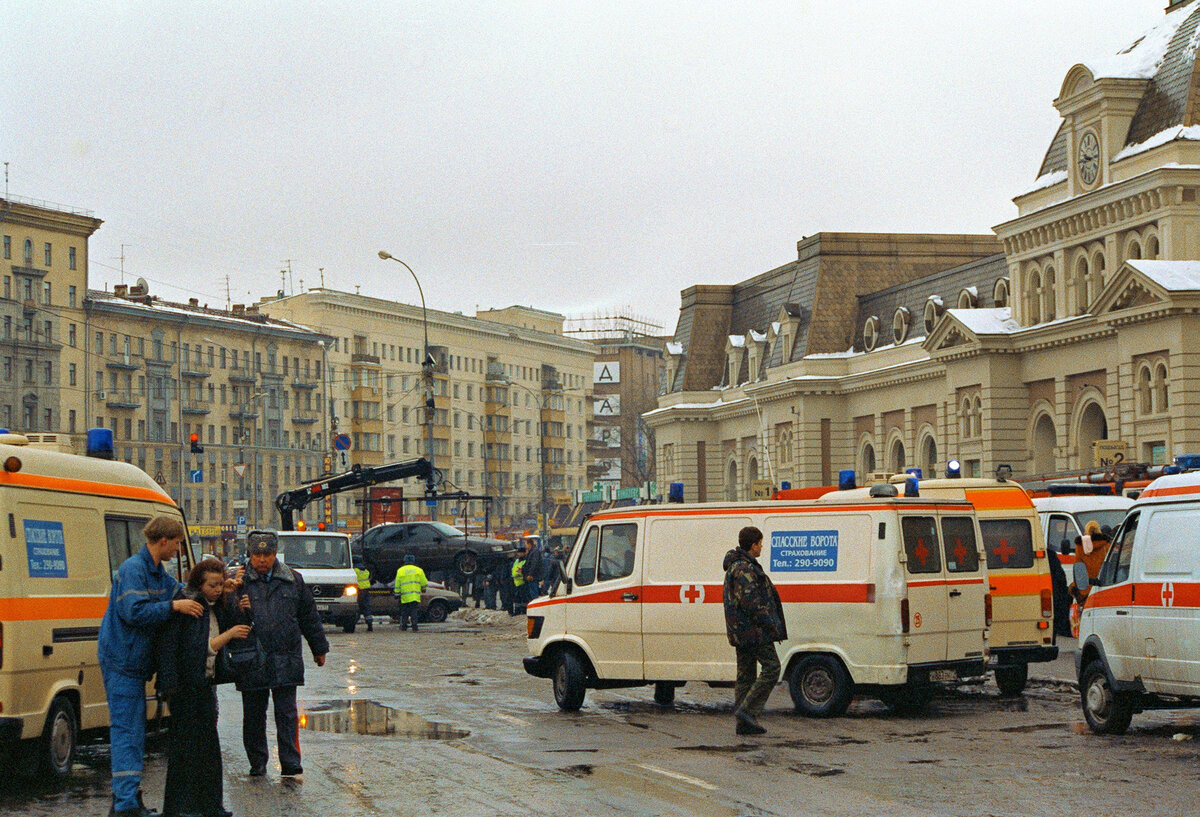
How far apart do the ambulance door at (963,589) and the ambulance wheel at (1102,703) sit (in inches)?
74.6

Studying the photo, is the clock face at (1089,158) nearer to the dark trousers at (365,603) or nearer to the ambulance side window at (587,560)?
the dark trousers at (365,603)

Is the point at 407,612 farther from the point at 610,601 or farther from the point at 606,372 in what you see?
the point at 606,372

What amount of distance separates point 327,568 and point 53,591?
22497mm

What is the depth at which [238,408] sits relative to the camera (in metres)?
112

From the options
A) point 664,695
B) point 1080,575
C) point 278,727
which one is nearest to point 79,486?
point 278,727

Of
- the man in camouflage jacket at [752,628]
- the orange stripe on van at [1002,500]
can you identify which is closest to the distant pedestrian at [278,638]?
the man in camouflage jacket at [752,628]

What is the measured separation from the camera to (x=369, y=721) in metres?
16.4

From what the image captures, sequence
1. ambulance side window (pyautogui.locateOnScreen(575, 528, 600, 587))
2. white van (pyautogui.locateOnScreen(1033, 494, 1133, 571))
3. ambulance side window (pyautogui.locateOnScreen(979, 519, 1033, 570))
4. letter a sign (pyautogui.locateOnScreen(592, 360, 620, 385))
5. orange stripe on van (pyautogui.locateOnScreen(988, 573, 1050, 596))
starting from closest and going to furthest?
ambulance side window (pyautogui.locateOnScreen(575, 528, 600, 587)), orange stripe on van (pyautogui.locateOnScreen(988, 573, 1050, 596)), ambulance side window (pyautogui.locateOnScreen(979, 519, 1033, 570)), white van (pyautogui.locateOnScreen(1033, 494, 1133, 571)), letter a sign (pyautogui.locateOnScreen(592, 360, 620, 385))

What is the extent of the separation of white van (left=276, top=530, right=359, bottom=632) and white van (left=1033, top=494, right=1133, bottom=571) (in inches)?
551

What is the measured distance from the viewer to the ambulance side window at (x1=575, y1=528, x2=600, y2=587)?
17.8 m

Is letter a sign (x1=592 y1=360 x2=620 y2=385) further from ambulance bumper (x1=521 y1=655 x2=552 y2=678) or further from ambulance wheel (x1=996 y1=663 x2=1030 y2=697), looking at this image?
ambulance bumper (x1=521 y1=655 x2=552 y2=678)

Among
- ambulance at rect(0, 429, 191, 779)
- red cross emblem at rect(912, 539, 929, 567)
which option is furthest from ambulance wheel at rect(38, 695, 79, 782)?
red cross emblem at rect(912, 539, 929, 567)

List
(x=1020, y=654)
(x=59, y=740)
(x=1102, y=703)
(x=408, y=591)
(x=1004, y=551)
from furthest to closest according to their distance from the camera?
(x=408, y=591) < (x=1004, y=551) < (x=1020, y=654) < (x=1102, y=703) < (x=59, y=740)

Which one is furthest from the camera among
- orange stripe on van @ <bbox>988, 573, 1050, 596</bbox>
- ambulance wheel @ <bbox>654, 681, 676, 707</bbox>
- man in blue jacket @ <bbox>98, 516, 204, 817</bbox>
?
orange stripe on van @ <bbox>988, 573, 1050, 596</bbox>
